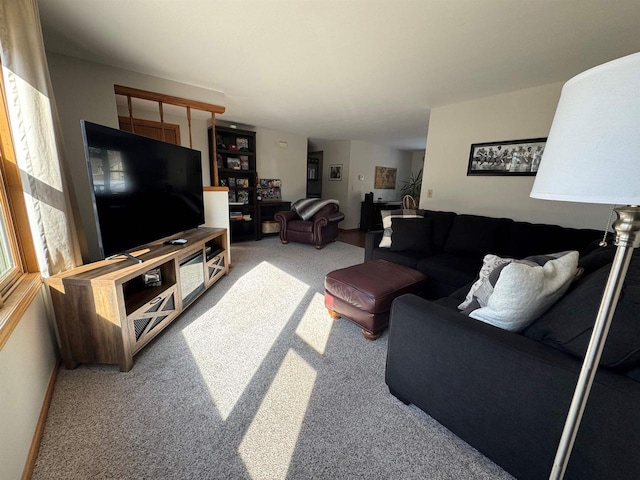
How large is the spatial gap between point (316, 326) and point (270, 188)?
413cm

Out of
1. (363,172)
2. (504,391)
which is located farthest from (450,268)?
(363,172)

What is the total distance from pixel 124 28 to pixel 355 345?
2.86m

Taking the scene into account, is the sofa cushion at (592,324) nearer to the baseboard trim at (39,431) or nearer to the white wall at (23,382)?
the white wall at (23,382)

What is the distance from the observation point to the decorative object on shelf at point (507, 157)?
2.71 meters

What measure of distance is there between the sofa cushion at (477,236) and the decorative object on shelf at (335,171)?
13.1ft

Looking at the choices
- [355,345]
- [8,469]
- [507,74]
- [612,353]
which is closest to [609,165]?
[612,353]

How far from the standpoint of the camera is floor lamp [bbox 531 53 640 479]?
1.54 feet

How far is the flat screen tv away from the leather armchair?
2.36 meters

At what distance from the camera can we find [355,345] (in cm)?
189

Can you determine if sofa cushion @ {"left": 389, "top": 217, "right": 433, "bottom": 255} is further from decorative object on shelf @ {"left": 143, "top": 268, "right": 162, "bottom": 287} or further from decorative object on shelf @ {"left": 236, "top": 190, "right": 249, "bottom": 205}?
decorative object on shelf @ {"left": 236, "top": 190, "right": 249, "bottom": 205}

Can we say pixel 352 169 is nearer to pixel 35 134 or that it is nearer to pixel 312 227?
pixel 312 227

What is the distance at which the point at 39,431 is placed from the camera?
1166 mm

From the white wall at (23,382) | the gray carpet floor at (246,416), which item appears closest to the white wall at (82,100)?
the white wall at (23,382)

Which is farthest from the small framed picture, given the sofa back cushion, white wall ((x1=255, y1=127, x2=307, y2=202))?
the sofa back cushion
